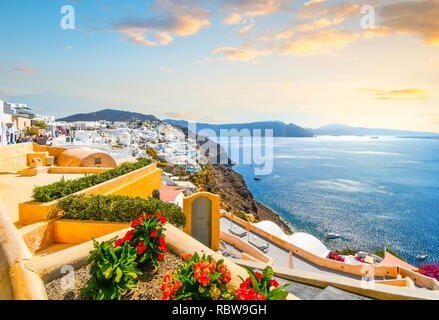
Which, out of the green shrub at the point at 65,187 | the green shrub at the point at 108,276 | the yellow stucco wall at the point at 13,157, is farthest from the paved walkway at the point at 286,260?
the yellow stucco wall at the point at 13,157

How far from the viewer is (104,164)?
1600 cm

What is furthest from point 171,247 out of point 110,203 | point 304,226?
point 304,226

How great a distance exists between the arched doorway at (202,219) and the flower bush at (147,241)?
153 inches

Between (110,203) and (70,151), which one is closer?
(110,203)

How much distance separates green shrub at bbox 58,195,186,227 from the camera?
260 inches

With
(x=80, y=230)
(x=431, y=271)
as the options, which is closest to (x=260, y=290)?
(x=80, y=230)

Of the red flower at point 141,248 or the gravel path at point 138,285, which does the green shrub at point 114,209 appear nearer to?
the red flower at point 141,248

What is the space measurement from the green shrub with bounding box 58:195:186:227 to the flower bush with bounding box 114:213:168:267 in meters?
2.22

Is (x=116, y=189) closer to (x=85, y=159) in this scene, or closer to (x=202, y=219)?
(x=202, y=219)

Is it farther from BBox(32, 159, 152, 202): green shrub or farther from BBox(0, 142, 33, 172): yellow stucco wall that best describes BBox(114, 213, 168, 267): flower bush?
BBox(0, 142, 33, 172): yellow stucco wall

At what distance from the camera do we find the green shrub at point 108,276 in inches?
127

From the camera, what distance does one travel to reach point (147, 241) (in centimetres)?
408
